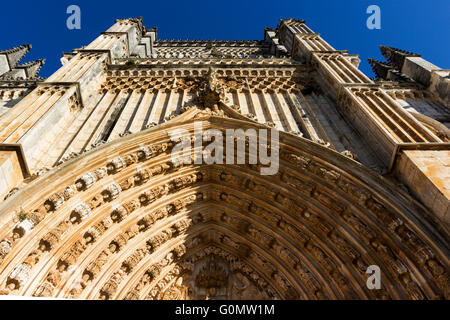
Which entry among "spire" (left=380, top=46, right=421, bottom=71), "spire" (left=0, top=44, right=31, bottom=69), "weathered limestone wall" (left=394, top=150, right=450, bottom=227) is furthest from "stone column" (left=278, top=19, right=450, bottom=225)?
"spire" (left=0, top=44, right=31, bottom=69)

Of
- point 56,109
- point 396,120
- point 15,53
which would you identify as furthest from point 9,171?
point 15,53

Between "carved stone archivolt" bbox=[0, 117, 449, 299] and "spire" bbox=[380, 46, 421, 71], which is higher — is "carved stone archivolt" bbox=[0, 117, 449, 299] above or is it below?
below

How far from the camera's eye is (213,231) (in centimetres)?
873

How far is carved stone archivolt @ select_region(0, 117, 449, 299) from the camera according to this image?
5.77 m

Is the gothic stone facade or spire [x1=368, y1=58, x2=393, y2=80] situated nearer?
the gothic stone facade

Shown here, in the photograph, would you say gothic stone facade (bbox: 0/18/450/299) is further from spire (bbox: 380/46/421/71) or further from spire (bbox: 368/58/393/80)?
spire (bbox: 368/58/393/80)

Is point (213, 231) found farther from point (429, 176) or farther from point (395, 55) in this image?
point (395, 55)

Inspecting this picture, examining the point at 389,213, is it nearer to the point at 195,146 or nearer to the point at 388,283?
the point at 388,283

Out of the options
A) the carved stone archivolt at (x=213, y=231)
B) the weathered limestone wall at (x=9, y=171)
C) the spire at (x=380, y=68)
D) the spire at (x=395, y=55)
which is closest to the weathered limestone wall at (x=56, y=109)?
the weathered limestone wall at (x=9, y=171)

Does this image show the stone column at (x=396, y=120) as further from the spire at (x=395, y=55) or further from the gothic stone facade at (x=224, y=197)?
the spire at (x=395, y=55)

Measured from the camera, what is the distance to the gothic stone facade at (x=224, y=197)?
5.92m

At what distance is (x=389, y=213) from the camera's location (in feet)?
20.4

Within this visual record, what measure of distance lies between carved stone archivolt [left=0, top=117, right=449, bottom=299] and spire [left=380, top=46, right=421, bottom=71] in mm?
10161

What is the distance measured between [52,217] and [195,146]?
3.99m
